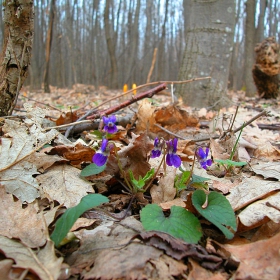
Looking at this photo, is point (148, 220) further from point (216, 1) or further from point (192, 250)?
point (216, 1)

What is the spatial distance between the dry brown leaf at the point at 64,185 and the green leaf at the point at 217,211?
46 cm

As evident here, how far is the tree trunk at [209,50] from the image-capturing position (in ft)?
12.8

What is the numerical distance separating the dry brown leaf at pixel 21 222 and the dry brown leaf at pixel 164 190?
45 cm

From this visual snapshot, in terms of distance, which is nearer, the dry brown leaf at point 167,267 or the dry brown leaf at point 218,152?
the dry brown leaf at point 167,267

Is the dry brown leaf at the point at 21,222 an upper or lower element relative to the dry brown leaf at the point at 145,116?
lower

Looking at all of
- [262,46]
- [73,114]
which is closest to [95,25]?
[262,46]

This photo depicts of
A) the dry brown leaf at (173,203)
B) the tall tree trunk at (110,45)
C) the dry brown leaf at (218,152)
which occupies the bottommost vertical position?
the dry brown leaf at (173,203)

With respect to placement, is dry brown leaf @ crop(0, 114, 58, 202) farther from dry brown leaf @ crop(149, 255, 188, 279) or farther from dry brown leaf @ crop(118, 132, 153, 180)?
dry brown leaf @ crop(149, 255, 188, 279)

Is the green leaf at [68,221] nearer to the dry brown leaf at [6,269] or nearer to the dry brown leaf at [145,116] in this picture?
the dry brown leaf at [6,269]

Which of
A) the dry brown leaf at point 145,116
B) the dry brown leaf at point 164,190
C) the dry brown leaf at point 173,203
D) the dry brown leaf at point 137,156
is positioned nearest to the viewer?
the dry brown leaf at point 173,203

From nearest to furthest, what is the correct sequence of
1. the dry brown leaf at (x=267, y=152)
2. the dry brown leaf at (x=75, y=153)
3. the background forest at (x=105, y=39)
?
1. the dry brown leaf at (x=75, y=153)
2. the dry brown leaf at (x=267, y=152)
3. the background forest at (x=105, y=39)

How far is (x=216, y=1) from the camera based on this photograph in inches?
153

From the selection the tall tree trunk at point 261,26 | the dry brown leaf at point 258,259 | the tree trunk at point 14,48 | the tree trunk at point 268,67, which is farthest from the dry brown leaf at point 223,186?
the tall tree trunk at point 261,26

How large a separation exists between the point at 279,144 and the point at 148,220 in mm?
1615
